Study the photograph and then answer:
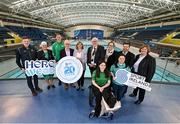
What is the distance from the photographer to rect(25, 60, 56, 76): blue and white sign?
4457 millimetres

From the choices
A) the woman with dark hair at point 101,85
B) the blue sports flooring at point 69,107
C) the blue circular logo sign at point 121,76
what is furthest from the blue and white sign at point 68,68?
the blue circular logo sign at point 121,76

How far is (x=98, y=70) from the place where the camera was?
12.1 ft

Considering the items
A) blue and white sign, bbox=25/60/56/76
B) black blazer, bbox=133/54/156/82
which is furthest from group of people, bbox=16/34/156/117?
blue and white sign, bbox=25/60/56/76

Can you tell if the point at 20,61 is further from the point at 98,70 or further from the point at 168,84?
the point at 168,84

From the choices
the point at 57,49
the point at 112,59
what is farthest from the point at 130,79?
the point at 57,49

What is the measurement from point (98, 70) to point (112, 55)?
0.80 metres

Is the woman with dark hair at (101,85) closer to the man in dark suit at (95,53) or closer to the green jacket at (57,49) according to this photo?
the man in dark suit at (95,53)

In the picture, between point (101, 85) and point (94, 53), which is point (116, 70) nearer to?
point (101, 85)

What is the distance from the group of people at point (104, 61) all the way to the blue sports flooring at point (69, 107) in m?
0.26

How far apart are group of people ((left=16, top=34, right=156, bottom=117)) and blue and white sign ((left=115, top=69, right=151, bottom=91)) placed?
0.22 feet

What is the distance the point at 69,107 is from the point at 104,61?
1.33 metres

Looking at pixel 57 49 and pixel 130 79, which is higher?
pixel 57 49

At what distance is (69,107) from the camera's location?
4.24m

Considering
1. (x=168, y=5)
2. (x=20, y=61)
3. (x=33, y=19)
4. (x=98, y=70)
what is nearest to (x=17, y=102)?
(x=20, y=61)
